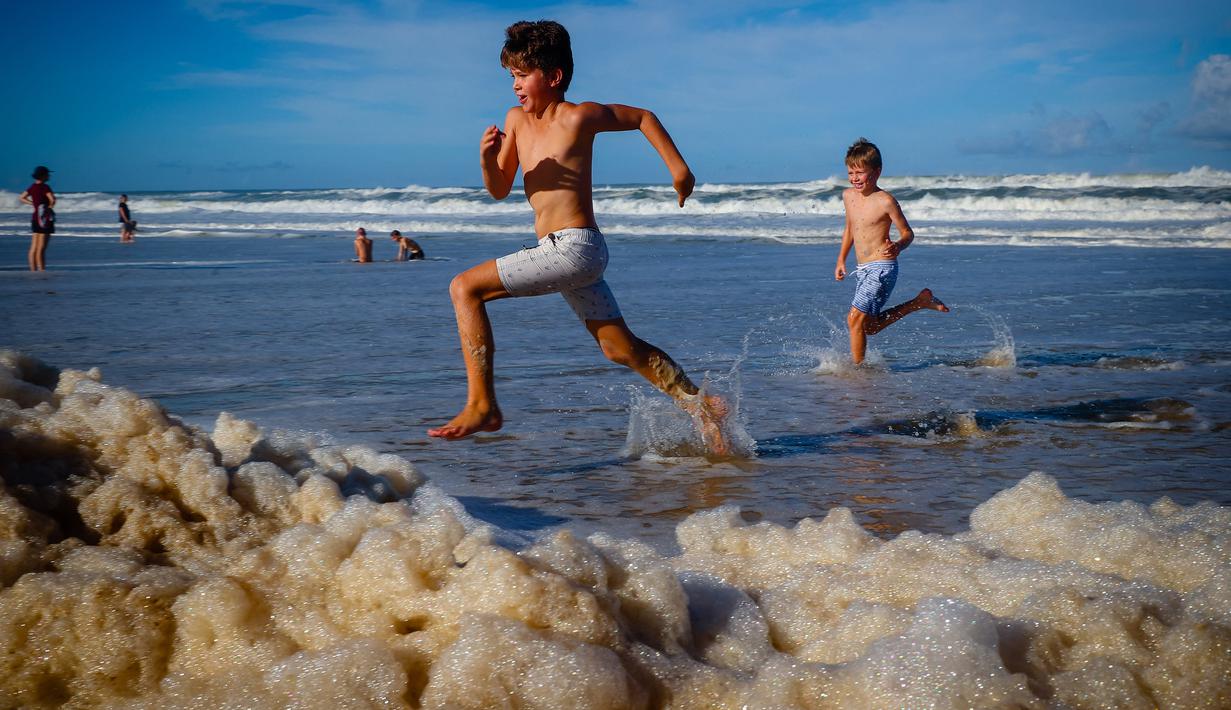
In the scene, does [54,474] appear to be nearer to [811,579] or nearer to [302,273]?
[811,579]

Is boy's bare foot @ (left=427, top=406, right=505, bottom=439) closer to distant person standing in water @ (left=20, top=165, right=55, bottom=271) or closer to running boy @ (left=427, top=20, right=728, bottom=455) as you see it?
running boy @ (left=427, top=20, right=728, bottom=455)

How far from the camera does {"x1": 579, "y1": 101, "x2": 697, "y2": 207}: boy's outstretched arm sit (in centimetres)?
450

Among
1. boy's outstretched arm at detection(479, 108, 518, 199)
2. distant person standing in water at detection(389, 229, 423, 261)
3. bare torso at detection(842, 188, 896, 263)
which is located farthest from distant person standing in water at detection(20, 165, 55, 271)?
boy's outstretched arm at detection(479, 108, 518, 199)

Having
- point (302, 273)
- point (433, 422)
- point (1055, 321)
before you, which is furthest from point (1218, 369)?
point (302, 273)

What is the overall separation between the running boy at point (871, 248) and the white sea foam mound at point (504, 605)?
15.8 feet

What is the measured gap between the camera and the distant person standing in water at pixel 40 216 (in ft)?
54.1

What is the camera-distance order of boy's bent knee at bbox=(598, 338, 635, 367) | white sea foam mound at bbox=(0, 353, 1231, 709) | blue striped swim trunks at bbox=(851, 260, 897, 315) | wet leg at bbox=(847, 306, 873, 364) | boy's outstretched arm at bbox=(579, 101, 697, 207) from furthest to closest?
blue striped swim trunks at bbox=(851, 260, 897, 315)
wet leg at bbox=(847, 306, 873, 364)
boy's bent knee at bbox=(598, 338, 635, 367)
boy's outstretched arm at bbox=(579, 101, 697, 207)
white sea foam mound at bbox=(0, 353, 1231, 709)

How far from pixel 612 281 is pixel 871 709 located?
12.3 m

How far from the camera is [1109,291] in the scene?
1227 centimetres

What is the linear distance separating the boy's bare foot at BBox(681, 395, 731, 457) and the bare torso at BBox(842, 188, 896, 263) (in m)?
3.54

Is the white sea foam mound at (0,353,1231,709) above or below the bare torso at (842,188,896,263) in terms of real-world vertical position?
below

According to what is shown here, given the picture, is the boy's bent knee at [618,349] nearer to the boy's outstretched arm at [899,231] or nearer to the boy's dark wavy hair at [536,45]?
the boy's dark wavy hair at [536,45]

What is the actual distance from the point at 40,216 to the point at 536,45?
15460mm

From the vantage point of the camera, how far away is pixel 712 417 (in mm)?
5113
